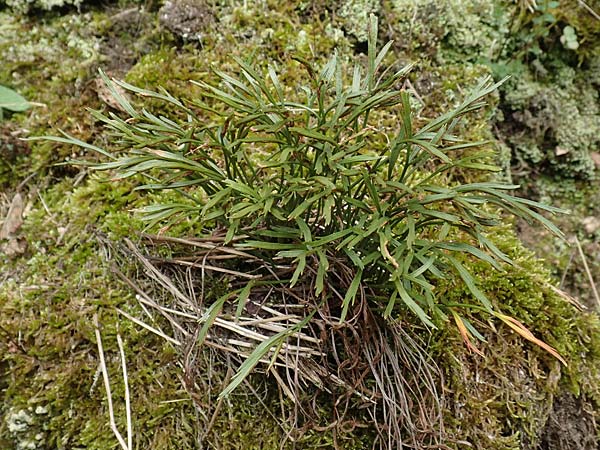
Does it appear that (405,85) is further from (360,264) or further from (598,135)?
(360,264)

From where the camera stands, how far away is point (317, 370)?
5.43 feet

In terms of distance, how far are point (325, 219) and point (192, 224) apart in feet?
1.81

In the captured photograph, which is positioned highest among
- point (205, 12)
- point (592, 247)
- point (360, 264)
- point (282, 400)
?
point (205, 12)

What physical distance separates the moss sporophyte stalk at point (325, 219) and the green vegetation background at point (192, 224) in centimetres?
17

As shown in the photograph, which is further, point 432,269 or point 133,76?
point 133,76

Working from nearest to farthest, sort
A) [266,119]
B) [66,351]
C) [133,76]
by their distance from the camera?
[266,119], [66,351], [133,76]

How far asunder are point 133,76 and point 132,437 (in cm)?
143

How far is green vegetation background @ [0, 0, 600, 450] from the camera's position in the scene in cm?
179

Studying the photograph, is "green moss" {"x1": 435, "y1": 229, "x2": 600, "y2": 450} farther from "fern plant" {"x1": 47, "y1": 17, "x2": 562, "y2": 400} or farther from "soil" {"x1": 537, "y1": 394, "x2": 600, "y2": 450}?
"fern plant" {"x1": 47, "y1": 17, "x2": 562, "y2": 400}

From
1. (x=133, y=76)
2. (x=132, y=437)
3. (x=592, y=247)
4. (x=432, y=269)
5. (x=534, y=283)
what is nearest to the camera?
(x=432, y=269)

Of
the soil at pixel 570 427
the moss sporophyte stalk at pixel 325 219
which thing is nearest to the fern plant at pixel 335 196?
the moss sporophyte stalk at pixel 325 219

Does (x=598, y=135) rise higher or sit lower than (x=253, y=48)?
lower

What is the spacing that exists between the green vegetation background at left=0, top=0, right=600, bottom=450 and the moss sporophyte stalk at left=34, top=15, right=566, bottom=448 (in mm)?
174

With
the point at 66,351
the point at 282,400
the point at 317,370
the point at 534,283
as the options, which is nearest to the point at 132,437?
the point at 66,351
